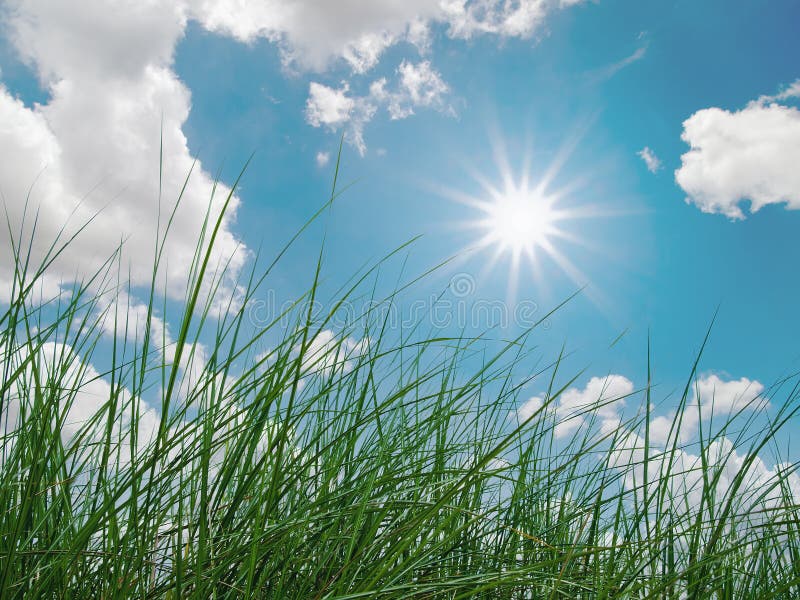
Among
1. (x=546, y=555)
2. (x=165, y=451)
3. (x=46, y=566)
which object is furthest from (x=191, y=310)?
(x=546, y=555)

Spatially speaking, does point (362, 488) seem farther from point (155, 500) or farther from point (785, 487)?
point (785, 487)

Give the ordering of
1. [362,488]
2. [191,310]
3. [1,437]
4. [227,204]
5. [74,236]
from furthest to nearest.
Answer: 1. [1,437]
2. [74,236]
3. [362,488]
4. [227,204]
5. [191,310]

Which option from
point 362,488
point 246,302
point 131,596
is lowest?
point 131,596

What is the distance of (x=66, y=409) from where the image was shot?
4.57ft

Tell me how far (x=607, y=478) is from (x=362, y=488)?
0.93 meters

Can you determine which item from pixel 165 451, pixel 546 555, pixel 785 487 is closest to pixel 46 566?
pixel 165 451

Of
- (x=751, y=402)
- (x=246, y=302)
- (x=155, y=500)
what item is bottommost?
(x=155, y=500)

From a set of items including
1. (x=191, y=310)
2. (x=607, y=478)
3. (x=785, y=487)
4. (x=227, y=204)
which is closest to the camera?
(x=191, y=310)

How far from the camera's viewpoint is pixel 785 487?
213cm

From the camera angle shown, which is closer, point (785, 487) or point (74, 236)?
point (74, 236)

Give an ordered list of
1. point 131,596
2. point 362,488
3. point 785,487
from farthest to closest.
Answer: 1. point 785,487
2. point 362,488
3. point 131,596

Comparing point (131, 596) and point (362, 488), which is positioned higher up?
point (362, 488)

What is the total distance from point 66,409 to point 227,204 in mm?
695

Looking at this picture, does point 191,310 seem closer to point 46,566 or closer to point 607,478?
point 46,566
